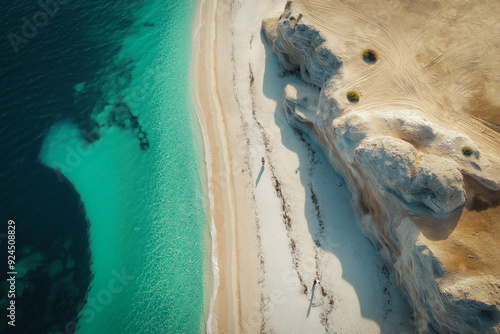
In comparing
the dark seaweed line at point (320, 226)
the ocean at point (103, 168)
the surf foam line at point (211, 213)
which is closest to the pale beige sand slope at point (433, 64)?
the dark seaweed line at point (320, 226)

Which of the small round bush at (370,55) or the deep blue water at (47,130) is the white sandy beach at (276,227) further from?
the deep blue water at (47,130)

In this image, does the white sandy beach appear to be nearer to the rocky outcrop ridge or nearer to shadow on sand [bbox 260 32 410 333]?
shadow on sand [bbox 260 32 410 333]


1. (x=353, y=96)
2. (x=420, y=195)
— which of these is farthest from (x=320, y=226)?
(x=353, y=96)

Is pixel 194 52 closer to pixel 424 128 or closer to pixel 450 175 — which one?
pixel 424 128

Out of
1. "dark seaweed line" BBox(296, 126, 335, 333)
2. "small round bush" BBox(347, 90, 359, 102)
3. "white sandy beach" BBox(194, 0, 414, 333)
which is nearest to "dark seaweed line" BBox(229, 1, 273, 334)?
"white sandy beach" BBox(194, 0, 414, 333)

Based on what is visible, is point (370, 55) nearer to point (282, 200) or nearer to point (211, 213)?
→ point (282, 200)

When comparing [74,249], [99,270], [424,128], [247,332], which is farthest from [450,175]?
[74,249]
